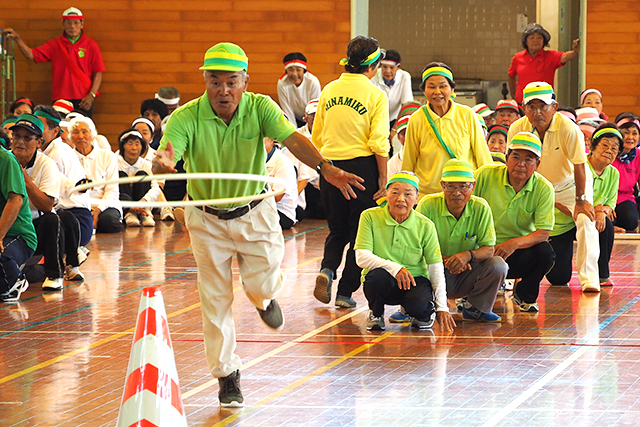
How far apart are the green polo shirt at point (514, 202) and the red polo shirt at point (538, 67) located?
278 inches

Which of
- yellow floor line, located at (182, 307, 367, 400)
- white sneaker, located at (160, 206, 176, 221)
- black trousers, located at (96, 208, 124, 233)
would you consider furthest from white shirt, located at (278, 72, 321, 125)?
yellow floor line, located at (182, 307, 367, 400)

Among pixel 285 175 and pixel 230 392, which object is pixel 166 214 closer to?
pixel 285 175

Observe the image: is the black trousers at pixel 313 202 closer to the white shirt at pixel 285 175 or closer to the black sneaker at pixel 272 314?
the white shirt at pixel 285 175

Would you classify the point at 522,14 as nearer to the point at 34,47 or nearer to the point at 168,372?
the point at 34,47

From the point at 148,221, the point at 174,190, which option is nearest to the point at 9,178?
the point at 148,221

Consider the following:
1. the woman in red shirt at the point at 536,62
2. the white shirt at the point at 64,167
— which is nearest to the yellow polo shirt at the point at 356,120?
the white shirt at the point at 64,167

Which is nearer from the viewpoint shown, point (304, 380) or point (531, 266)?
point (304, 380)

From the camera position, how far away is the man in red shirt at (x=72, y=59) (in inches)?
621

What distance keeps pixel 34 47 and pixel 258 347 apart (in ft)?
38.4

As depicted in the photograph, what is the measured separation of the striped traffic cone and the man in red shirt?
1208cm

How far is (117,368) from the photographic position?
5.73 metres

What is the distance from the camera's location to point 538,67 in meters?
14.2

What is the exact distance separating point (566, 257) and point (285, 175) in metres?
4.18

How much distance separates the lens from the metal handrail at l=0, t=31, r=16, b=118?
15242 millimetres
